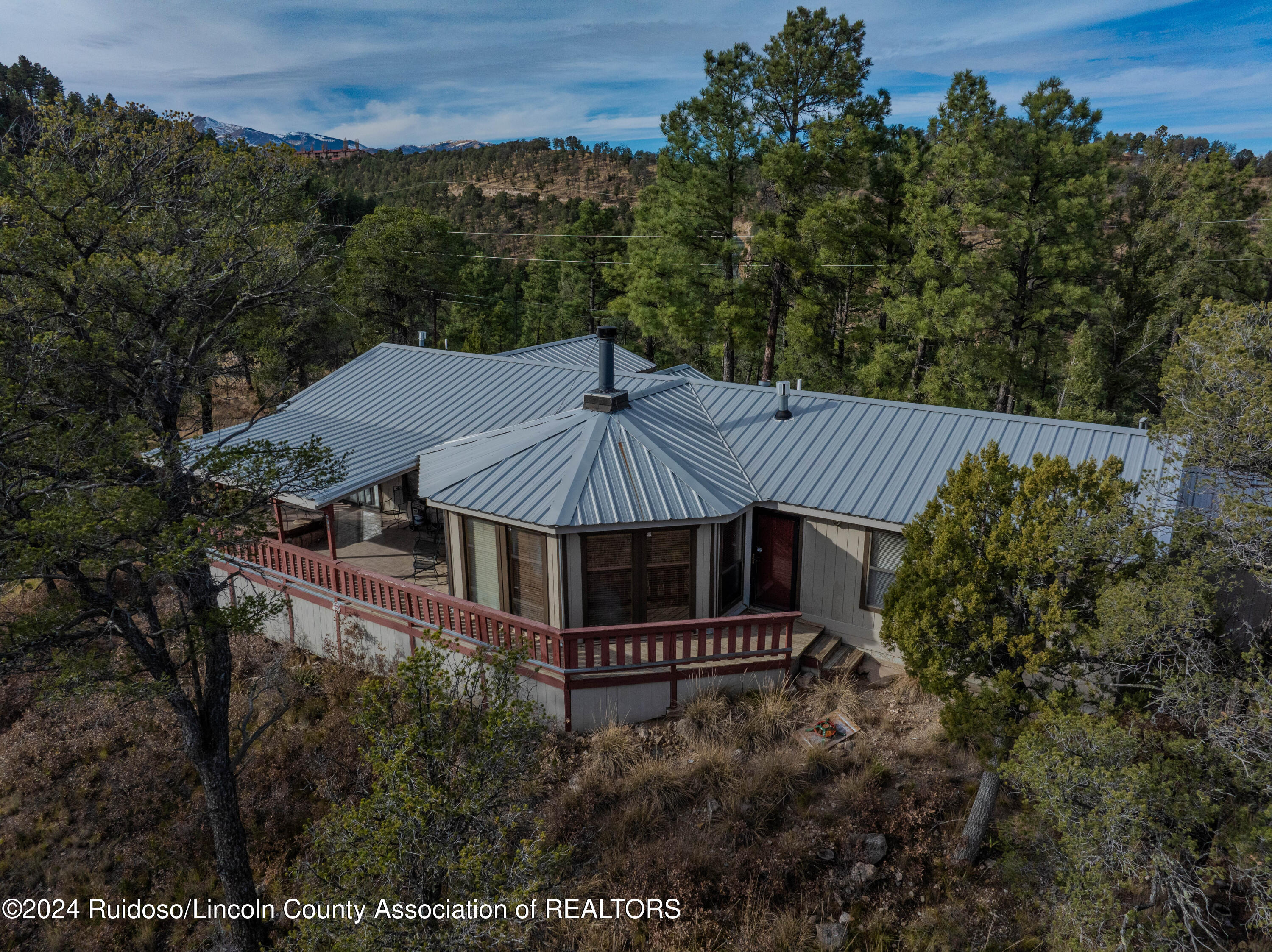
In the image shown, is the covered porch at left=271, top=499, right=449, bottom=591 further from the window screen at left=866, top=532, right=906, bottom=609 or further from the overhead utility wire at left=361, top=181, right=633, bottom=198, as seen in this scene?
the overhead utility wire at left=361, top=181, right=633, bottom=198

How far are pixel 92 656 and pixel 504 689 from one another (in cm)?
439

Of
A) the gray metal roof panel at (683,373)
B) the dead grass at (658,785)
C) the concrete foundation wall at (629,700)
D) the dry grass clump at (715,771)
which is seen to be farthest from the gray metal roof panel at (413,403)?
the dry grass clump at (715,771)

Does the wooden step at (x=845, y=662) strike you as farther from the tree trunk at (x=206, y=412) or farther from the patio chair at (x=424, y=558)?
the tree trunk at (x=206, y=412)

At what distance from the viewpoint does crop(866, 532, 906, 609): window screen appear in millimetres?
11789

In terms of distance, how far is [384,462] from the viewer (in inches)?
554

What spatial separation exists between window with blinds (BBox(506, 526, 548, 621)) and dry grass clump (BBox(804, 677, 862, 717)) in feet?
13.9

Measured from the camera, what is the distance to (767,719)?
10688 millimetres

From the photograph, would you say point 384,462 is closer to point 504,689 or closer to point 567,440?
point 567,440

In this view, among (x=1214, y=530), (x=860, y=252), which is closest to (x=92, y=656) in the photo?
(x=1214, y=530)

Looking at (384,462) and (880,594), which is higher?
(384,462)

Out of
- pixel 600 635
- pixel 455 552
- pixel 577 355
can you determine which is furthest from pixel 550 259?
pixel 600 635

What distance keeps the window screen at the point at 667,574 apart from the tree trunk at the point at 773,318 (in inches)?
550

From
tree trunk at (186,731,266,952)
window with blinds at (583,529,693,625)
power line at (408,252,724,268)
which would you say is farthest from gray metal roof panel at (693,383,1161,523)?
power line at (408,252,724,268)

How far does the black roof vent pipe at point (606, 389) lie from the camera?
44.5ft
